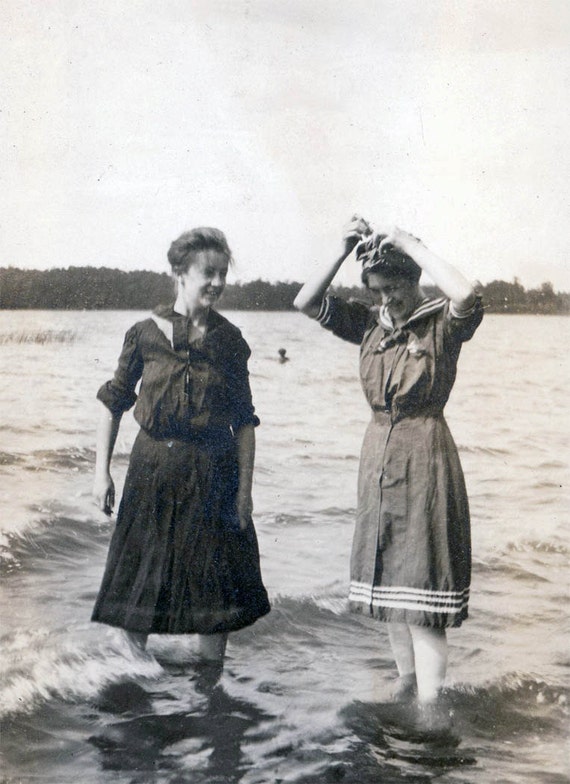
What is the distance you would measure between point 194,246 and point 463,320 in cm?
78

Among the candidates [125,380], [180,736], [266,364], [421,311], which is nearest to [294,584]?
[180,736]

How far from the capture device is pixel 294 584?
2.45 metres

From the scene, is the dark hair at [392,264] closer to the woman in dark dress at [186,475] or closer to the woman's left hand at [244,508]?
the woman in dark dress at [186,475]

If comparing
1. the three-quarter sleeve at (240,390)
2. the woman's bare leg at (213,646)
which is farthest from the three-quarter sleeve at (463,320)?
the woman's bare leg at (213,646)

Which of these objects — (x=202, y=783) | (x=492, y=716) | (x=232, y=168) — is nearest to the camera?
(x=202, y=783)

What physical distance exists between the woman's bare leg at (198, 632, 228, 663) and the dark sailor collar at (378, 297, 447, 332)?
38.8 inches

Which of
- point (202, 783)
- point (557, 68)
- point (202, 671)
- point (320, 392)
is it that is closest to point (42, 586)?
point (202, 671)

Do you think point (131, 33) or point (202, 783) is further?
point (131, 33)

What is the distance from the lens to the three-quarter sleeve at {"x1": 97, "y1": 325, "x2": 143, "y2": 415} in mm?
2254

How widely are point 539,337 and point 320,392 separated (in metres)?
0.70

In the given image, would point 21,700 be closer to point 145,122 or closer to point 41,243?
point 41,243

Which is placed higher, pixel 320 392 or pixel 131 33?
pixel 131 33

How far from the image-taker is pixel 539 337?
8.20 feet

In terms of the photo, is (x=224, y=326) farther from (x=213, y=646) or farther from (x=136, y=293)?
(x=213, y=646)
